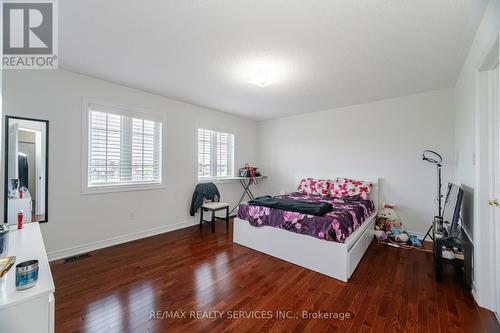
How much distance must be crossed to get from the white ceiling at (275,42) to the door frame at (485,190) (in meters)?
0.54

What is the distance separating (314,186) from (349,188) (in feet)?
2.16

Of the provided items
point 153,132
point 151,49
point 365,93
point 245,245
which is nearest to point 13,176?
point 153,132

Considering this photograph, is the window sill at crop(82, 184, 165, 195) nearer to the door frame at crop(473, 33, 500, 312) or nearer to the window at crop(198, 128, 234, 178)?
the window at crop(198, 128, 234, 178)

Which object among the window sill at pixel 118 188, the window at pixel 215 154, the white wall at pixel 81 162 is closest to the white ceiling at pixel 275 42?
the white wall at pixel 81 162

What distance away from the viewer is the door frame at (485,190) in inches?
69.0

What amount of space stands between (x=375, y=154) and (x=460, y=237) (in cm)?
180

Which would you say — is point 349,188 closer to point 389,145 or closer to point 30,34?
point 389,145

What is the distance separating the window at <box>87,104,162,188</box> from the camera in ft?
9.70

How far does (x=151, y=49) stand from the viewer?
2.20 m

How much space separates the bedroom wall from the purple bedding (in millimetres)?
835

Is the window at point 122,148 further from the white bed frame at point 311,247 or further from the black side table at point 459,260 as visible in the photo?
the black side table at point 459,260

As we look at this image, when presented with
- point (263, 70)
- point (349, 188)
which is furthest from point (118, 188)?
point (349, 188)

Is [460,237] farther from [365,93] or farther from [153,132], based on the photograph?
[153,132]

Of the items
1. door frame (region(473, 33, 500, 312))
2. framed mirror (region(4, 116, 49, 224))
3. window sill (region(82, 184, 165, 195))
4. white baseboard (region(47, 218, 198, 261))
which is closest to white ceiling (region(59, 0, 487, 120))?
door frame (region(473, 33, 500, 312))
